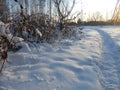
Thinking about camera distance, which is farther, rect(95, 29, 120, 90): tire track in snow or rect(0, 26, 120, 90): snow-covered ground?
rect(95, 29, 120, 90): tire track in snow

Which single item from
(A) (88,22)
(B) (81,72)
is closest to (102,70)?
A: (B) (81,72)

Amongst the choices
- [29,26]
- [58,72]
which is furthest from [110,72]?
[29,26]

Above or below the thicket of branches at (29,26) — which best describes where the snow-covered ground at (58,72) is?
below

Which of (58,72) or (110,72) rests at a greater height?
(58,72)

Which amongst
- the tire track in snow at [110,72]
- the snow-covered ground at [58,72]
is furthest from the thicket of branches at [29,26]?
the tire track in snow at [110,72]

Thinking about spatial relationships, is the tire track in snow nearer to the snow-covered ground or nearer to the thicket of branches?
the snow-covered ground

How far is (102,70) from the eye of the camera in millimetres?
4219

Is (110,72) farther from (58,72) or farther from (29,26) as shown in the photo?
(29,26)

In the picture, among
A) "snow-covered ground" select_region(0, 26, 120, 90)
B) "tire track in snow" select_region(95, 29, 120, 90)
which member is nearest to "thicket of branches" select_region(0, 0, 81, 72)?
"snow-covered ground" select_region(0, 26, 120, 90)

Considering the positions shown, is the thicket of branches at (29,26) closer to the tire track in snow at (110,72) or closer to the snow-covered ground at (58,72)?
the snow-covered ground at (58,72)

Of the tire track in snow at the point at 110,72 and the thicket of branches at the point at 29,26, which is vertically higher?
the thicket of branches at the point at 29,26

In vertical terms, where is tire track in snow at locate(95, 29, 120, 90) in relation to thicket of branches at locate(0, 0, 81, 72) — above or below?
below

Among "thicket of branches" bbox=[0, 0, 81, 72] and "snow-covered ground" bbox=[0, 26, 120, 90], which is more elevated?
"thicket of branches" bbox=[0, 0, 81, 72]

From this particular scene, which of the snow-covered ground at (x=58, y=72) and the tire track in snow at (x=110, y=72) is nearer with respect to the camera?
the snow-covered ground at (x=58, y=72)
